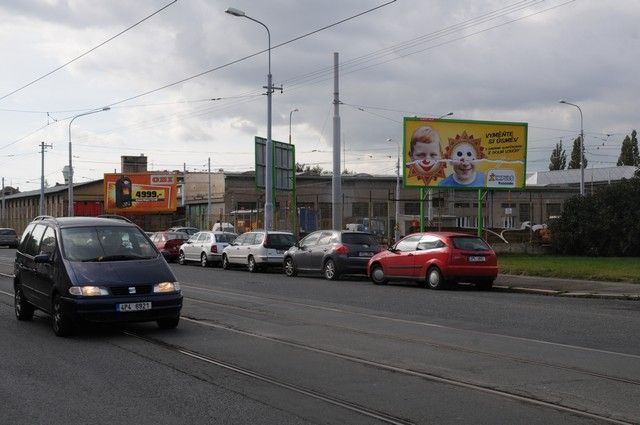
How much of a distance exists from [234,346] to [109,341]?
6.03 ft

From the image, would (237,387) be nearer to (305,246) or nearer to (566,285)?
(566,285)

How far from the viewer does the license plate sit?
1052 cm

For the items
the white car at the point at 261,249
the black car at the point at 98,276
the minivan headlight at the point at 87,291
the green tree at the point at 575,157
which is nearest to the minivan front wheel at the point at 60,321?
the black car at the point at 98,276

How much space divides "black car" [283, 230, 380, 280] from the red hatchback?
2.36m

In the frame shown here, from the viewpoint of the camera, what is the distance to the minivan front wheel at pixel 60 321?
420 inches

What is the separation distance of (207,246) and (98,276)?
2141 cm

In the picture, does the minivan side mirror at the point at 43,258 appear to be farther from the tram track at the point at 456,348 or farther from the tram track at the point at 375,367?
the tram track at the point at 456,348

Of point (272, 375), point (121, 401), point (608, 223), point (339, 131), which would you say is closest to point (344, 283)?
point (339, 131)

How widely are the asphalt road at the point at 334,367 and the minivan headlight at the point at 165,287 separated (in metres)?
0.68

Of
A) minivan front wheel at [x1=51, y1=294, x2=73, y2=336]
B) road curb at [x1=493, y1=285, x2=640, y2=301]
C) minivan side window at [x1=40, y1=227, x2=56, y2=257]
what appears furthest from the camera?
road curb at [x1=493, y1=285, x2=640, y2=301]

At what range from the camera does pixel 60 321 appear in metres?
10.8

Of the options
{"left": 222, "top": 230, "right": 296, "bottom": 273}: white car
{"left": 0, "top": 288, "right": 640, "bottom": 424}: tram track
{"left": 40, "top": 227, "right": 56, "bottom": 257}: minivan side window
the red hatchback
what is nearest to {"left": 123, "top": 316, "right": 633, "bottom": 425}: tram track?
{"left": 0, "top": 288, "right": 640, "bottom": 424}: tram track

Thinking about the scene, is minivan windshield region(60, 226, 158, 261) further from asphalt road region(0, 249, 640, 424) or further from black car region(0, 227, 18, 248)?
black car region(0, 227, 18, 248)

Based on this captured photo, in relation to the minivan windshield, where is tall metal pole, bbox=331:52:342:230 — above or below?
above
